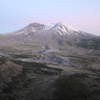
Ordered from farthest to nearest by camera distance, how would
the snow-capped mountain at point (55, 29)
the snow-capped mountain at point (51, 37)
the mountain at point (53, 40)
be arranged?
the snow-capped mountain at point (55, 29)
the snow-capped mountain at point (51, 37)
the mountain at point (53, 40)

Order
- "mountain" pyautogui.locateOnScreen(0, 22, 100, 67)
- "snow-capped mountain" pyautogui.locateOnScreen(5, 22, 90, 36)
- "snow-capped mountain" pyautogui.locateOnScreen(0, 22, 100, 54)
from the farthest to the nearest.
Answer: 1. "snow-capped mountain" pyautogui.locateOnScreen(5, 22, 90, 36)
2. "snow-capped mountain" pyautogui.locateOnScreen(0, 22, 100, 54)
3. "mountain" pyautogui.locateOnScreen(0, 22, 100, 67)

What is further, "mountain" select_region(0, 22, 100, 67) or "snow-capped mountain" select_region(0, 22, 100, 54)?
"snow-capped mountain" select_region(0, 22, 100, 54)

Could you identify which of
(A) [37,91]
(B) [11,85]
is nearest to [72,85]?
(A) [37,91]

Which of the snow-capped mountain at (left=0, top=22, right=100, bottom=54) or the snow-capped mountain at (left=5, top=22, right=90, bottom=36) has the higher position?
the snow-capped mountain at (left=5, top=22, right=90, bottom=36)

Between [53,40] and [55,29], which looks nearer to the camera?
[53,40]

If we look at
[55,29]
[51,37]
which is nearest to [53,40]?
[51,37]

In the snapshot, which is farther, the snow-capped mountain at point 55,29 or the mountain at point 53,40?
the snow-capped mountain at point 55,29

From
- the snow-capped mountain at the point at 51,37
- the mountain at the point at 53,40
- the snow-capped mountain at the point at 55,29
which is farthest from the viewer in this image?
the snow-capped mountain at the point at 55,29

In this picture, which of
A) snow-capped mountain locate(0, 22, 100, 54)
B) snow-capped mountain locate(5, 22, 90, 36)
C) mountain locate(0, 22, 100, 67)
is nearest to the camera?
mountain locate(0, 22, 100, 67)

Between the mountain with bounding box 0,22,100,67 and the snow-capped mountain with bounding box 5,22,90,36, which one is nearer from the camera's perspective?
the mountain with bounding box 0,22,100,67

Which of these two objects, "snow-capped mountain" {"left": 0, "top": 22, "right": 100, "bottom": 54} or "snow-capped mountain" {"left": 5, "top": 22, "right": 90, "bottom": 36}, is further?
"snow-capped mountain" {"left": 5, "top": 22, "right": 90, "bottom": 36}

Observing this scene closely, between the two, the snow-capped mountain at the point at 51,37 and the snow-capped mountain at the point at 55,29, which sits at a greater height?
the snow-capped mountain at the point at 55,29

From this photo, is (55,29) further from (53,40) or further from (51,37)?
(53,40)
